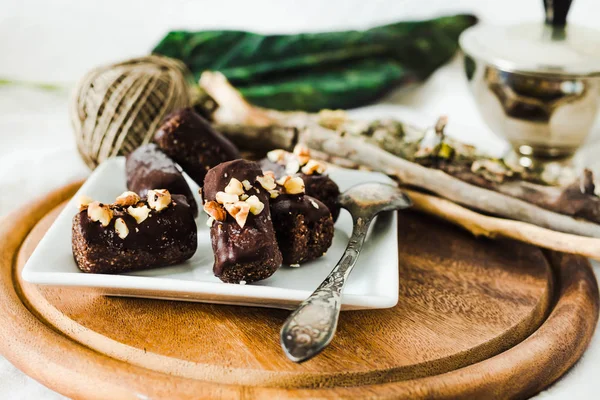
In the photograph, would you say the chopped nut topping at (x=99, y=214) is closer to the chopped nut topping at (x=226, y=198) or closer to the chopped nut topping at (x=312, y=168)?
the chopped nut topping at (x=226, y=198)

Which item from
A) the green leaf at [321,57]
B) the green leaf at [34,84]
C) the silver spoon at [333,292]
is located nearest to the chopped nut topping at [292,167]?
the silver spoon at [333,292]

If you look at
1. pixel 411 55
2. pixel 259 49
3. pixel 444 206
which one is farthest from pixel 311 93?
pixel 444 206

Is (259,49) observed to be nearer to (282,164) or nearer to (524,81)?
(524,81)

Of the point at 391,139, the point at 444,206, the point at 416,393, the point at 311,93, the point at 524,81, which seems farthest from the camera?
the point at 311,93

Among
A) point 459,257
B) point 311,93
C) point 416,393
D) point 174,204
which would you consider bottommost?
point 311,93

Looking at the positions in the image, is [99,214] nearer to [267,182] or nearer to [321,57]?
[267,182]

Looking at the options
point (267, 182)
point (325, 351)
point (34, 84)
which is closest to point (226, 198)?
point (267, 182)

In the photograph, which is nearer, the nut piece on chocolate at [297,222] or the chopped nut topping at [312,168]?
the nut piece on chocolate at [297,222]

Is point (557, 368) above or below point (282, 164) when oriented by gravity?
below

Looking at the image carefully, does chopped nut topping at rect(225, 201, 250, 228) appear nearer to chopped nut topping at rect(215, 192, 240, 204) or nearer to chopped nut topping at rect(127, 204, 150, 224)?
chopped nut topping at rect(215, 192, 240, 204)
